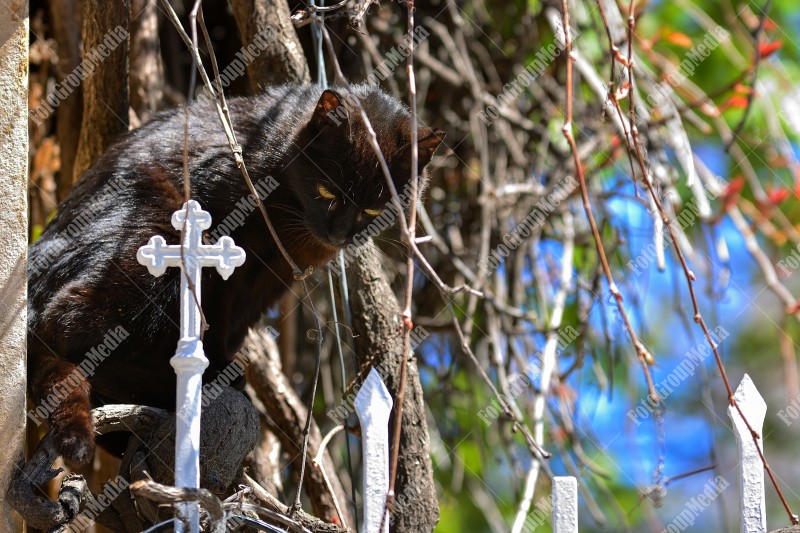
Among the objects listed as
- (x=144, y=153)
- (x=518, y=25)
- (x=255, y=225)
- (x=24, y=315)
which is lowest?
(x=24, y=315)

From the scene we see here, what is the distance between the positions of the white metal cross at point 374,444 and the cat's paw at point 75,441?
2.00 feet

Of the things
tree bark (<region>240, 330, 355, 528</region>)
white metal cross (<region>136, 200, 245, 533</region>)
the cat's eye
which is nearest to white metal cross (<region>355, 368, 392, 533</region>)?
white metal cross (<region>136, 200, 245, 533</region>)

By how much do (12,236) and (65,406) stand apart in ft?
1.35

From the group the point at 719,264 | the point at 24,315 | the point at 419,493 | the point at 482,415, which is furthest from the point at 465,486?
the point at 24,315

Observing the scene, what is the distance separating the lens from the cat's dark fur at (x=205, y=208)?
8.67 feet

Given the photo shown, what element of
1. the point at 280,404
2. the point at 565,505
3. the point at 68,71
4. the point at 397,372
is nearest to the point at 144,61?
the point at 68,71

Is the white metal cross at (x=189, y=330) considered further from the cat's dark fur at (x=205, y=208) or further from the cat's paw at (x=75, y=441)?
the cat's dark fur at (x=205, y=208)

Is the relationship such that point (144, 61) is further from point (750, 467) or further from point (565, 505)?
point (750, 467)

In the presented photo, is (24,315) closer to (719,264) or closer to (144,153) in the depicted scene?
(144,153)

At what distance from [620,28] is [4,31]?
2521 millimetres

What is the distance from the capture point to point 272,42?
3.15 metres

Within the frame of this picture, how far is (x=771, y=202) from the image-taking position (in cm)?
400

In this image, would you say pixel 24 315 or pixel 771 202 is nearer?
pixel 24 315

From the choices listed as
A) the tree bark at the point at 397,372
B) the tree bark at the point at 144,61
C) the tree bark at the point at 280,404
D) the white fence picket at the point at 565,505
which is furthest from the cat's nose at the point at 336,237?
the white fence picket at the point at 565,505
